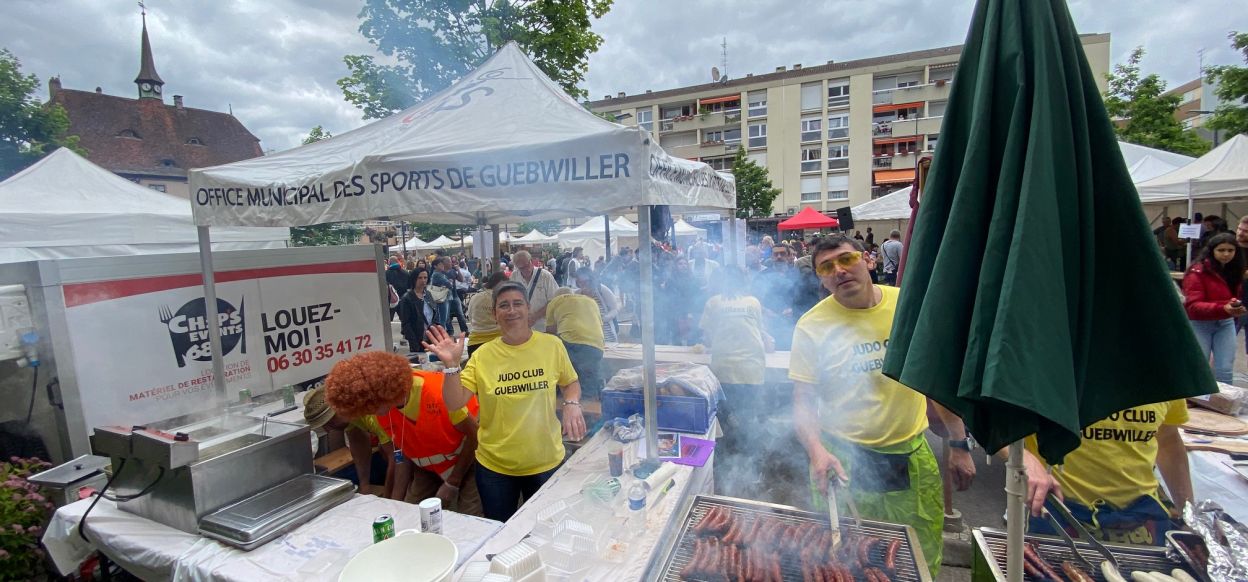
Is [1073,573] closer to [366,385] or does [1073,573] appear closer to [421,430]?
[366,385]

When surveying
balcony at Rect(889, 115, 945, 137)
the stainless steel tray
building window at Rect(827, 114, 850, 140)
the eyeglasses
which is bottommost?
the stainless steel tray

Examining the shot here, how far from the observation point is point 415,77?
9.41m

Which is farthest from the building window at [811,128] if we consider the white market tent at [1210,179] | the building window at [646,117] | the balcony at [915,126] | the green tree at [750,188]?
the white market tent at [1210,179]

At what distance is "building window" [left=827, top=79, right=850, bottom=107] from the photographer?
120ft

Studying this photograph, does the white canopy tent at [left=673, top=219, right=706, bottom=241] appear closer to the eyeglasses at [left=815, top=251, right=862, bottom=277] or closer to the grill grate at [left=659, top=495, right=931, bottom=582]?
the eyeglasses at [left=815, top=251, right=862, bottom=277]

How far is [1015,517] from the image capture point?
4.83 ft

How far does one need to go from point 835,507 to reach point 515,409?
5.80 ft

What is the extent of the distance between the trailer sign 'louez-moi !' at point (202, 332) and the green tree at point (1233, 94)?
21.3 metres

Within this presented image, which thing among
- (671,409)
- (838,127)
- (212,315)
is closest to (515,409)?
(671,409)

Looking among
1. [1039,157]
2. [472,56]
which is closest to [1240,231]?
[1039,157]

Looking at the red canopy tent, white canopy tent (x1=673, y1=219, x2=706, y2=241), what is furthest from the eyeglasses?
white canopy tent (x1=673, y1=219, x2=706, y2=241)

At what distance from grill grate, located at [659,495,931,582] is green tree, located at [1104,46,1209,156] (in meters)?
24.2

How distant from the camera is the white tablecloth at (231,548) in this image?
2.21 metres

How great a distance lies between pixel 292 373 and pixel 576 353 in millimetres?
2812
